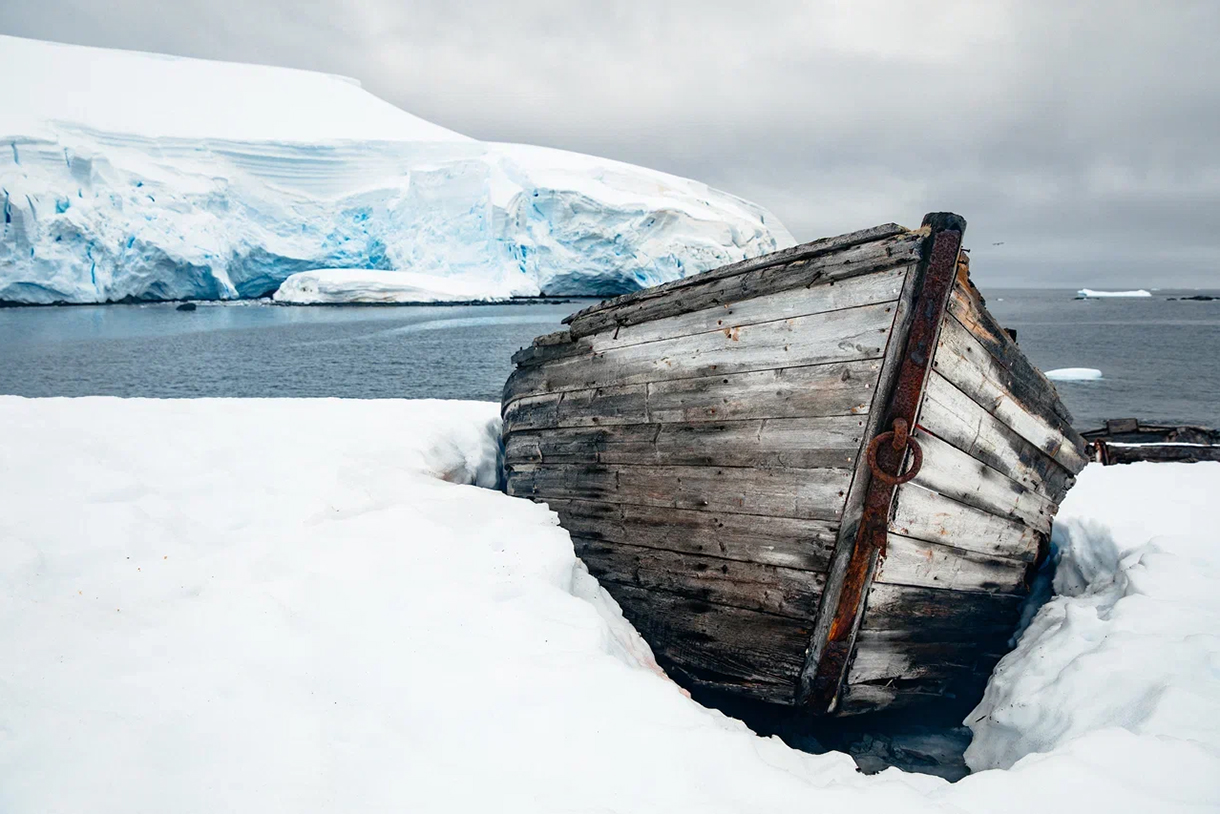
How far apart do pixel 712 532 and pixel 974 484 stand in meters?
1.41

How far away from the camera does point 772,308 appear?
10.6ft

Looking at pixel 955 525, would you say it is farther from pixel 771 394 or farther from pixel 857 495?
pixel 771 394

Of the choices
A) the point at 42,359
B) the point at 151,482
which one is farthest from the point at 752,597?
the point at 42,359

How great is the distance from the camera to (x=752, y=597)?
343 cm

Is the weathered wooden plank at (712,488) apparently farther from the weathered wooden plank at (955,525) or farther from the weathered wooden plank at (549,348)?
the weathered wooden plank at (549,348)

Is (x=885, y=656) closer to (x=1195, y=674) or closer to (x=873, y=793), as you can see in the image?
(x=1195, y=674)

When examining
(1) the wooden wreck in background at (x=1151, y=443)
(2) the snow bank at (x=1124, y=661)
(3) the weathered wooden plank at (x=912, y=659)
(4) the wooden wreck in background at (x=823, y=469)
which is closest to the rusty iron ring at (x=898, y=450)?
(4) the wooden wreck in background at (x=823, y=469)

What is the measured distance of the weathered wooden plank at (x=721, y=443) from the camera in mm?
3076

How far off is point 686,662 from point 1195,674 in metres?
2.30

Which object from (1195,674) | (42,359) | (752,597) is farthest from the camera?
(42,359)

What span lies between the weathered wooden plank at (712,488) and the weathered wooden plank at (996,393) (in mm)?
761

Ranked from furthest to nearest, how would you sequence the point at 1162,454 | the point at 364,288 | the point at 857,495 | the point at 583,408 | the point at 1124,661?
the point at 364,288, the point at 1162,454, the point at 583,408, the point at 857,495, the point at 1124,661

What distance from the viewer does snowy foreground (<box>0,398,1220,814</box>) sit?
188 cm

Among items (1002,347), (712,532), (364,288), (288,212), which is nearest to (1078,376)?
(1002,347)
